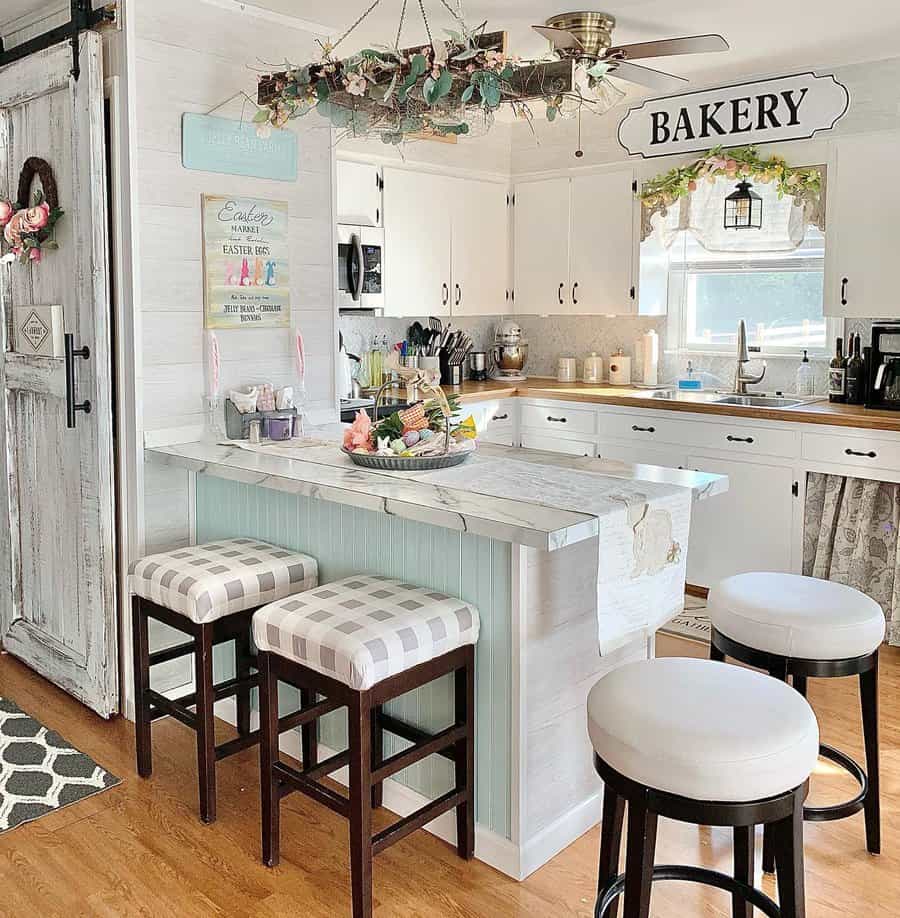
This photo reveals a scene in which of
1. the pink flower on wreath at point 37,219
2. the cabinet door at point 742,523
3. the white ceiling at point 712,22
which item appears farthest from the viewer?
the cabinet door at point 742,523

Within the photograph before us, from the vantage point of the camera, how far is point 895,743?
311cm

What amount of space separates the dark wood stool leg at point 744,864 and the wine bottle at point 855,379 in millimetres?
2740

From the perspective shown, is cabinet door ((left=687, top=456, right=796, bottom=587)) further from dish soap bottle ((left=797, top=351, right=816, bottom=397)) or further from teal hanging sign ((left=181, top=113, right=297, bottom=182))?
teal hanging sign ((left=181, top=113, right=297, bottom=182))

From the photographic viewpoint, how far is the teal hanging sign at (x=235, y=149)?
316 centimetres

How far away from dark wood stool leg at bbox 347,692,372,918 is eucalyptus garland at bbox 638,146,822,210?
11.1ft

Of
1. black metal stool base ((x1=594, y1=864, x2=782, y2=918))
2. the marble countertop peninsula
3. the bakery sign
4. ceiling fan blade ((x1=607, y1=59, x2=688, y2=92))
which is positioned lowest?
black metal stool base ((x1=594, y1=864, x2=782, y2=918))

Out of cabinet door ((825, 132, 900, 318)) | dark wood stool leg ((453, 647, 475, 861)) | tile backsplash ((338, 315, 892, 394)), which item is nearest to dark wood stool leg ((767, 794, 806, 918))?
dark wood stool leg ((453, 647, 475, 861))

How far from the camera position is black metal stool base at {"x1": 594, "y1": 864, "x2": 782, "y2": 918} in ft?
6.44

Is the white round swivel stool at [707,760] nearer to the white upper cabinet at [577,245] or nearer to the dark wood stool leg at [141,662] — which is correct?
the dark wood stool leg at [141,662]

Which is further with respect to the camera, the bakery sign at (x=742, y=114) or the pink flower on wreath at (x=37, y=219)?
the bakery sign at (x=742, y=114)

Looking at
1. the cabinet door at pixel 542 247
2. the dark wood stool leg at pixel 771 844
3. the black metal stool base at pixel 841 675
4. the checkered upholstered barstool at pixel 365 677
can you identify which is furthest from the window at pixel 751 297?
the checkered upholstered barstool at pixel 365 677

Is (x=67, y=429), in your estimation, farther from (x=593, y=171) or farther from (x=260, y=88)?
(x=593, y=171)

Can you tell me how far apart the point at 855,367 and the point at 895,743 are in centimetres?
181

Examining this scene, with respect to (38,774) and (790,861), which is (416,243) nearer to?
(38,774)
